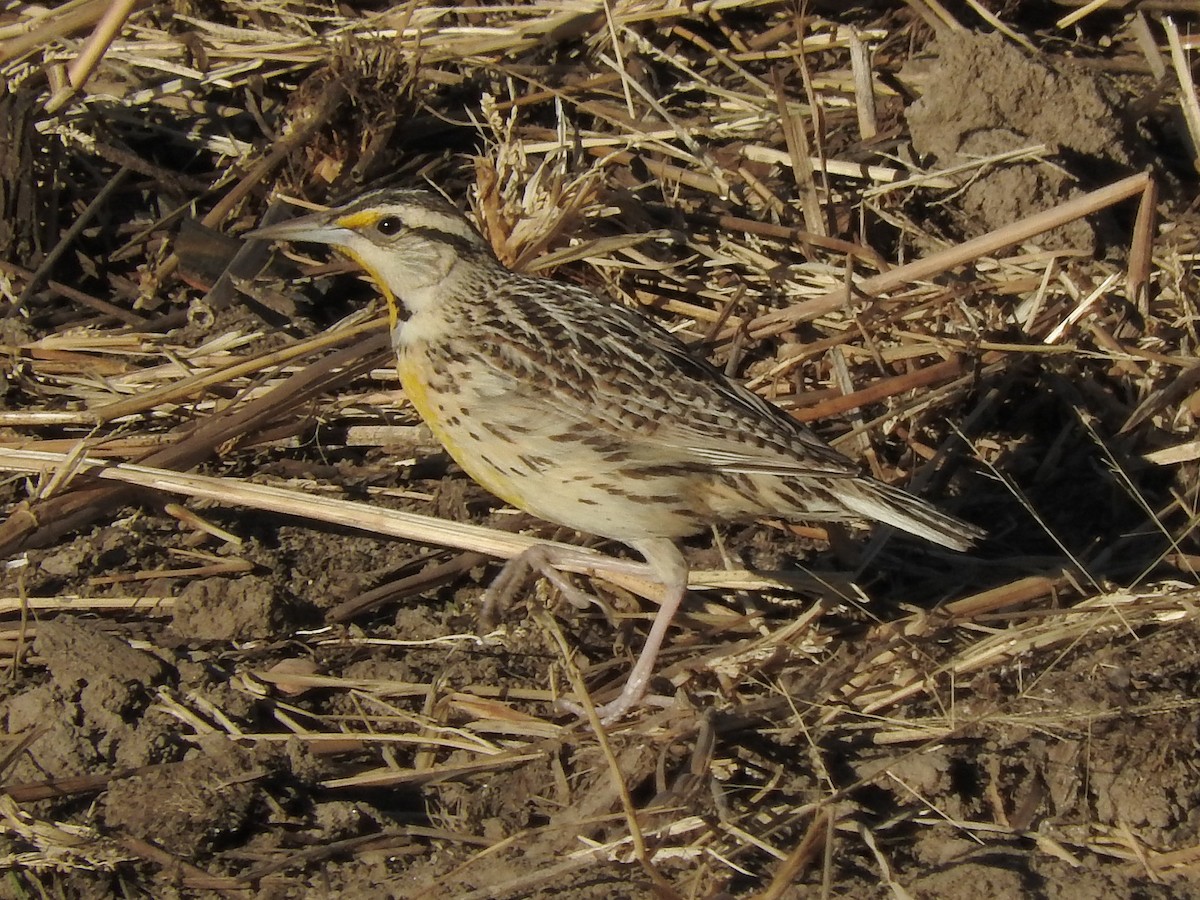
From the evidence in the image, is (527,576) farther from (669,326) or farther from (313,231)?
(669,326)

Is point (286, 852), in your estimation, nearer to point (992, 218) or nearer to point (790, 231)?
point (790, 231)

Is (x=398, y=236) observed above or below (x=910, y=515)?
above

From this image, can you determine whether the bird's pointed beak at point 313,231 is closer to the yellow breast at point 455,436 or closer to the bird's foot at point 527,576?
the yellow breast at point 455,436

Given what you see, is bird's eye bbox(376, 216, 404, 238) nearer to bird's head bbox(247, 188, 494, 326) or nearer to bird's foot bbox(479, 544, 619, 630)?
bird's head bbox(247, 188, 494, 326)

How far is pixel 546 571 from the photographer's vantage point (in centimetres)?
425

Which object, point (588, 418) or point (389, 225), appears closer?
point (588, 418)

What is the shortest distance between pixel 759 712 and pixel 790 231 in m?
2.00

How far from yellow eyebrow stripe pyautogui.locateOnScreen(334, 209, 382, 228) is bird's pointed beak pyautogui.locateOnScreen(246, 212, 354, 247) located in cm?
1

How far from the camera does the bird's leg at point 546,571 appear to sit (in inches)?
163

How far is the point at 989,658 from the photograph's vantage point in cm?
A: 401

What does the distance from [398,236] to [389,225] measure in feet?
0.13

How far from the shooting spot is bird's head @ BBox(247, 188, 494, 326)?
163 inches

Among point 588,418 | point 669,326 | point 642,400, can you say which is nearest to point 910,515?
point 642,400

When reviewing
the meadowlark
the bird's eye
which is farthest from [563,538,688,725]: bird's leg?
the bird's eye
